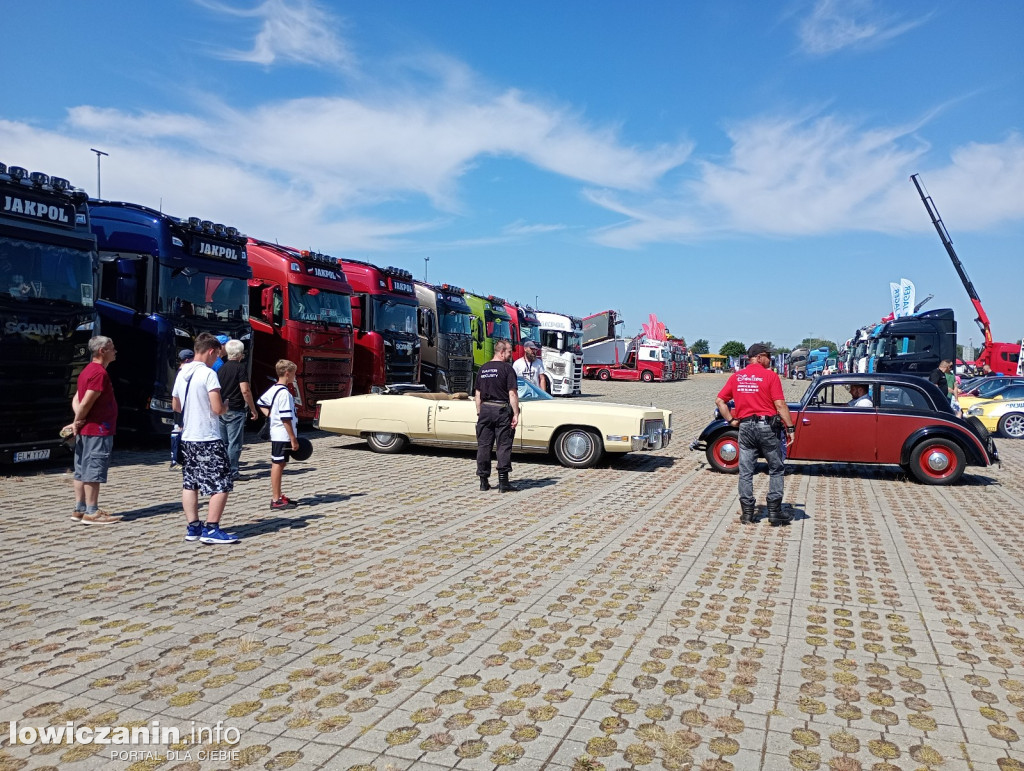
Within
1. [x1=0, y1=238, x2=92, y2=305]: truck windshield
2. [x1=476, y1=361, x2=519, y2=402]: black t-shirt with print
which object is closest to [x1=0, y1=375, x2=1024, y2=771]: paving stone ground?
[x1=476, y1=361, x2=519, y2=402]: black t-shirt with print

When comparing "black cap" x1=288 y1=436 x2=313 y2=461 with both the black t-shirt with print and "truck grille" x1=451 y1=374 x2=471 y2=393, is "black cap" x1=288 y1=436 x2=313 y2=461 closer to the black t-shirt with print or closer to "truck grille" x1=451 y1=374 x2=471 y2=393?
the black t-shirt with print

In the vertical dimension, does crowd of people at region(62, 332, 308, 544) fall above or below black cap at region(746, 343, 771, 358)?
below

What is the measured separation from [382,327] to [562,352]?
14854 millimetres

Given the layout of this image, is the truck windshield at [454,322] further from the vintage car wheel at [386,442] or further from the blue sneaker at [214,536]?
the blue sneaker at [214,536]

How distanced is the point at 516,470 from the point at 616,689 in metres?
7.70

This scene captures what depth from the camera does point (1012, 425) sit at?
1798 centimetres

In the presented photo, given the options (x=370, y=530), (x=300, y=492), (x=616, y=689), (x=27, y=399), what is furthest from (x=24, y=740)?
(x=27, y=399)

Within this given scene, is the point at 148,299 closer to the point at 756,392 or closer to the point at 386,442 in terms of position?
the point at 386,442

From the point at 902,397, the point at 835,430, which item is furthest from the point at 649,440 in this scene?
the point at 902,397

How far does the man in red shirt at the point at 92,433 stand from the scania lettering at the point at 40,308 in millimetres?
3199

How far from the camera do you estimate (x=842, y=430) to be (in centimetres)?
A: 1094

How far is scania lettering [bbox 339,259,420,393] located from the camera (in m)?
17.8

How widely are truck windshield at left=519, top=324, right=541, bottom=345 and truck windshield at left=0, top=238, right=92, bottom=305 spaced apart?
2101 centimetres

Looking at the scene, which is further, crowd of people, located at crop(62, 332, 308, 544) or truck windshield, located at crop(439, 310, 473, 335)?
truck windshield, located at crop(439, 310, 473, 335)
